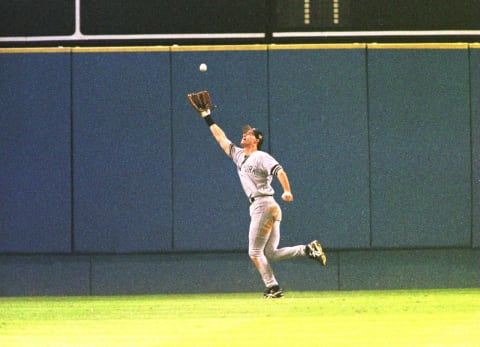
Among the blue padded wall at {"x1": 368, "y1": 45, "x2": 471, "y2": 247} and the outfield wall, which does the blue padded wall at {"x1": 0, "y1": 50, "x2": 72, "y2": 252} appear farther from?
the blue padded wall at {"x1": 368, "y1": 45, "x2": 471, "y2": 247}

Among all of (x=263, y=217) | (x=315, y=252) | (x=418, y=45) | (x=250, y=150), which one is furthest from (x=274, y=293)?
(x=418, y=45)

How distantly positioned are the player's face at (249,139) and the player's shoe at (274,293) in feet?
5.92

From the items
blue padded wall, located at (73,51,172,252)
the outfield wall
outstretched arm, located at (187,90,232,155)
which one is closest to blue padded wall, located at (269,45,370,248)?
the outfield wall

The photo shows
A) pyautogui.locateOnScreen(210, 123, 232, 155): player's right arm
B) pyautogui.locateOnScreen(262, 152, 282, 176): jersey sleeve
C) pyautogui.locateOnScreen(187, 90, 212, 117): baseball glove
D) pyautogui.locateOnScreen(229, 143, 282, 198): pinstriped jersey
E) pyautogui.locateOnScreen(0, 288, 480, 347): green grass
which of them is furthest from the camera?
pyautogui.locateOnScreen(187, 90, 212, 117): baseball glove

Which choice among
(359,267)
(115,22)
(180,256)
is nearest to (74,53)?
(115,22)

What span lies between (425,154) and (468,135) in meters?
0.64

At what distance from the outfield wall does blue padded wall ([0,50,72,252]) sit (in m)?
0.02

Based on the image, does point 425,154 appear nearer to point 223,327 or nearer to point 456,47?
point 456,47

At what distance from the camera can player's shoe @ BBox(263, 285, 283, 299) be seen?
13.6 m

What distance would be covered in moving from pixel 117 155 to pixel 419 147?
4.11m

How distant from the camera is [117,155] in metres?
14.8

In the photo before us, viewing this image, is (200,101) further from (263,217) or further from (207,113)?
(263,217)

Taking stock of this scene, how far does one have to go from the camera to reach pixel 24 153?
14.8 m

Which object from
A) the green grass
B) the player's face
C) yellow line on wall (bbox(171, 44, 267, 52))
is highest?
yellow line on wall (bbox(171, 44, 267, 52))
